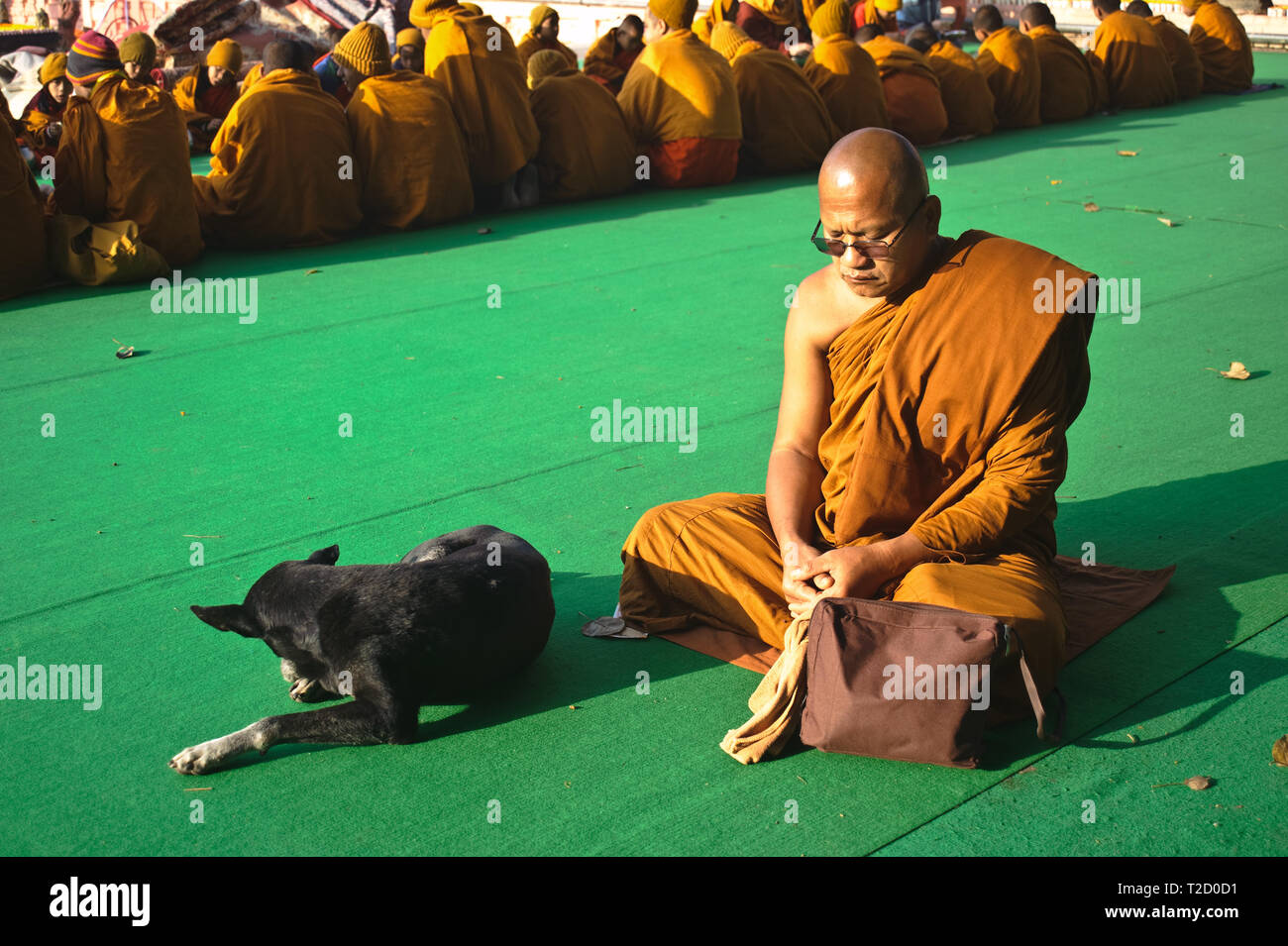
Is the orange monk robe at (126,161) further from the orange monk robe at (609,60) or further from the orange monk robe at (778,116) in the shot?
the orange monk robe at (609,60)

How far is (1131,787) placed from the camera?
2.97m

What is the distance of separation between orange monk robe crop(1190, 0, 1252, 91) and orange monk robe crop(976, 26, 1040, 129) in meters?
3.47

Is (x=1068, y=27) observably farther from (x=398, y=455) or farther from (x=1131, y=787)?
(x=1131, y=787)

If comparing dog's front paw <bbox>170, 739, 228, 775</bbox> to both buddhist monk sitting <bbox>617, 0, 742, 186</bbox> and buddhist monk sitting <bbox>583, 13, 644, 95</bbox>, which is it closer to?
buddhist monk sitting <bbox>617, 0, 742, 186</bbox>

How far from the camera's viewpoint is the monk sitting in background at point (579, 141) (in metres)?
11.0

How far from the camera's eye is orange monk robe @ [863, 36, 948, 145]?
1349 centimetres

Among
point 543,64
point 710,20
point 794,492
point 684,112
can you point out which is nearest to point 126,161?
point 684,112

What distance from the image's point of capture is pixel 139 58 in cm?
889

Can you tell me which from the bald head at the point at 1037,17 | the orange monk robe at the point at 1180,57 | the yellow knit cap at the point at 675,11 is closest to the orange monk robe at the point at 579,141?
the yellow knit cap at the point at 675,11

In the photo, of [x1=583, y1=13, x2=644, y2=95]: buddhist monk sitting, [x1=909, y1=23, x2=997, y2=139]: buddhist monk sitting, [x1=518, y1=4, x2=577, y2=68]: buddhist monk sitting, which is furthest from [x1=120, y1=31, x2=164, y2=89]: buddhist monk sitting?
[x1=909, y1=23, x2=997, y2=139]: buddhist monk sitting

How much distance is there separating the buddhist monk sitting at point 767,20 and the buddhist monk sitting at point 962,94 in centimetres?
339

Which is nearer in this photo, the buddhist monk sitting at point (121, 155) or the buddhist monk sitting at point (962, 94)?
the buddhist monk sitting at point (121, 155)

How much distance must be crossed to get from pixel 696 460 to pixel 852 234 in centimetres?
198
